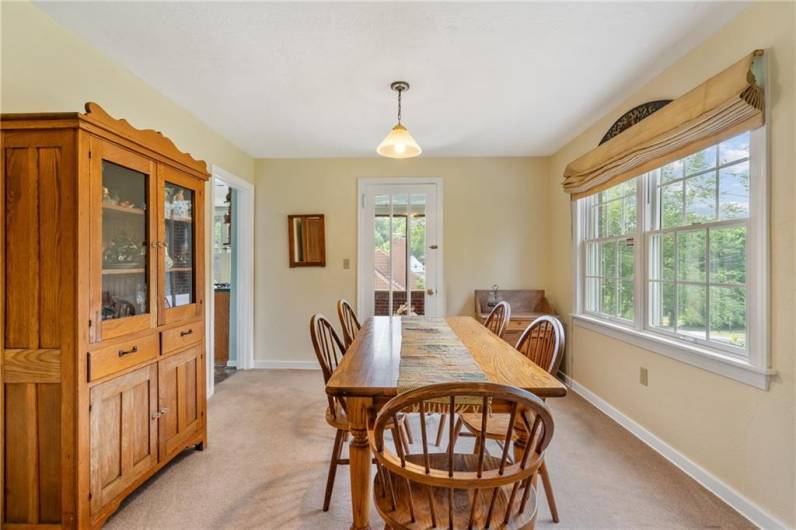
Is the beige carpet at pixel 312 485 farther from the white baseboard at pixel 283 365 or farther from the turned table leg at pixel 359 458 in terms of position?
the white baseboard at pixel 283 365

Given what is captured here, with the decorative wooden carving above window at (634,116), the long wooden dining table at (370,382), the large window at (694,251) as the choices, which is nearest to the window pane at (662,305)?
the large window at (694,251)

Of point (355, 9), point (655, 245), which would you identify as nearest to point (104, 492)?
point (355, 9)

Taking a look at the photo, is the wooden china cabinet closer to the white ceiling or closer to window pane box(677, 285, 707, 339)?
the white ceiling

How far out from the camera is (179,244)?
2.30 m

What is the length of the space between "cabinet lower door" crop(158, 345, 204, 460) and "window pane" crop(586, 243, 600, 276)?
3.21 meters

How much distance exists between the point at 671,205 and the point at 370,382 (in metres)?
2.27

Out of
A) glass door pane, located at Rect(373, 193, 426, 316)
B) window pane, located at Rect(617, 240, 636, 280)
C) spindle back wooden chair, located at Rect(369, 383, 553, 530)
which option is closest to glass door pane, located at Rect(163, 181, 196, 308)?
spindle back wooden chair, located at Rect(369, 383, 553, 530)

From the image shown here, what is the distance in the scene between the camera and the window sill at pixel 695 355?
68.5 inches

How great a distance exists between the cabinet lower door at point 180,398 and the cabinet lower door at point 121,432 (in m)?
0.07

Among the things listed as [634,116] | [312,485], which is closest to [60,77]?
[312,485]

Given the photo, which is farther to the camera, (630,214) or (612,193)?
(612,193)

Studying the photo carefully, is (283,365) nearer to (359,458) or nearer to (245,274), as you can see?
(245,274)

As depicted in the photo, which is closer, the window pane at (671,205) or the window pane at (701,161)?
the window pane at (701,161)

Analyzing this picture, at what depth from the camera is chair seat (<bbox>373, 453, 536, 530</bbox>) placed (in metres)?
1.13
